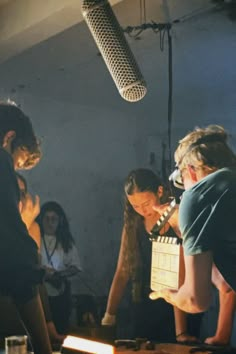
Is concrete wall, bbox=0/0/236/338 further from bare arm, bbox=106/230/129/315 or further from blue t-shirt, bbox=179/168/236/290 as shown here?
blue t-shirt, bbox=179/168/236/290

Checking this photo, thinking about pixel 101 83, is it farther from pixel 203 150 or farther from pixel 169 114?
pixel 203 150

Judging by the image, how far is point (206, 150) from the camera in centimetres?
223

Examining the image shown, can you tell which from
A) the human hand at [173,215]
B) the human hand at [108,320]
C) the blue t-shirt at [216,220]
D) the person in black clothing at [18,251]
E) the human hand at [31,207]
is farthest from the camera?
the human hand at [31,207]

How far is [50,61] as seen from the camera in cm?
294

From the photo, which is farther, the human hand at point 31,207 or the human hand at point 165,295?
the human hand at point 31,207

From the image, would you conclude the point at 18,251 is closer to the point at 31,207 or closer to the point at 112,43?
the point at 31,207

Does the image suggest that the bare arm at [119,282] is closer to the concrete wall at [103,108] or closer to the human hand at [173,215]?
the concrete wall at [103,108]

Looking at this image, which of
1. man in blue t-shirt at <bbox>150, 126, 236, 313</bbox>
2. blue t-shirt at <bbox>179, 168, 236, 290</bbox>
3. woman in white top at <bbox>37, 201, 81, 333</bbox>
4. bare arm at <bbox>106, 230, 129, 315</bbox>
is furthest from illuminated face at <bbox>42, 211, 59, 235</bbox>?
blue t-shirt at <bbox>179, 168, 236, 290</bbox>

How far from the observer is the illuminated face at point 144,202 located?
250 cm

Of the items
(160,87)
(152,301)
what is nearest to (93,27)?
(160,87)

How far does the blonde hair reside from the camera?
7.17 feet

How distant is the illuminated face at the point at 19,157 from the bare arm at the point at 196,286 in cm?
103

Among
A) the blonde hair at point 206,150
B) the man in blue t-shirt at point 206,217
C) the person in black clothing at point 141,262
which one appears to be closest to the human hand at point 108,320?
the person in black clothing at point 141,262

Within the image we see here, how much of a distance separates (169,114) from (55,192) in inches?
27.8
